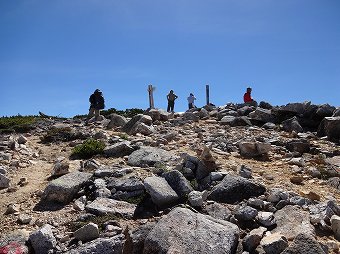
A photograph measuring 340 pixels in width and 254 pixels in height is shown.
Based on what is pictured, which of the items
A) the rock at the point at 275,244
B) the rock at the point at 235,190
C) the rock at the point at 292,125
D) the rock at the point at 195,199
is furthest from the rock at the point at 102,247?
the rock at the point at 292,125

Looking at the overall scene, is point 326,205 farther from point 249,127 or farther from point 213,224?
point 249,127

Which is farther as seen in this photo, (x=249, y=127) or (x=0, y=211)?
(x=249, y=127)

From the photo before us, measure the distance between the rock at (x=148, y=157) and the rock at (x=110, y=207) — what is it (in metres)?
2.56

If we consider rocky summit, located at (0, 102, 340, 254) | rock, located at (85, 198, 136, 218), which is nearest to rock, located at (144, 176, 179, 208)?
rocky summit, located at (0, 102, 340, 254)

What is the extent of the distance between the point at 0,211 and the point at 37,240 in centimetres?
211

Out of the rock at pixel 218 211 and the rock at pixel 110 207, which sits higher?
the rock at pixel 110 207

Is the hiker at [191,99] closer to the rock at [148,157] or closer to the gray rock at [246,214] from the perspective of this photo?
the rock at [148,157]

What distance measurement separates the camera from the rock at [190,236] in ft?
20.9

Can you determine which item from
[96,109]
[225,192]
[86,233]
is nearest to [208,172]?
[225,192]

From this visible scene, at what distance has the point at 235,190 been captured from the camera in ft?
29.4

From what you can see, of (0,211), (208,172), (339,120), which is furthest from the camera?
(339,120)

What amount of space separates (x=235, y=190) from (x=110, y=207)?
2944mm

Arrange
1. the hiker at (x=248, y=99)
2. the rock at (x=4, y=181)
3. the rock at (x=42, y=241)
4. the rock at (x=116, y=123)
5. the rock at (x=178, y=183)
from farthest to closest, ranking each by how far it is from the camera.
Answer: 1. the hiker at (x=248, y=99)
2. the rock at (x=116, y=123)
3. the rock at (x=4, y=181)
4. the rock at (x=178, y=183)
5. the rock at (x=42, y=241)

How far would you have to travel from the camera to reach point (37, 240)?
7.20 metres
